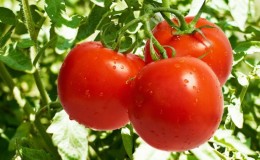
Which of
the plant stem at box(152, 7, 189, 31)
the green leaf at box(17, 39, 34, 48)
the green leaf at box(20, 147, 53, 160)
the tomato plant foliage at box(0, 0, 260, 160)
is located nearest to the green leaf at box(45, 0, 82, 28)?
the tomato plant foliage at box(0, 0, 260, 160)

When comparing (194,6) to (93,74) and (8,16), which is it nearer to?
(93,74)

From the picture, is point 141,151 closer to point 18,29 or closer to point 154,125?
point 154,125

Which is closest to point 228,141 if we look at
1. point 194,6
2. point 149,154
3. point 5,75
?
point 149,154

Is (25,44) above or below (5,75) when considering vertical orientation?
above

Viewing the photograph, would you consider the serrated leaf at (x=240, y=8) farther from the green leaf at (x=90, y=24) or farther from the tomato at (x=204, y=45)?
the green leaf at (x=90, y=24)

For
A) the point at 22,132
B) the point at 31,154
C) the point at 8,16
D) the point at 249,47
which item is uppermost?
the point at 8,16

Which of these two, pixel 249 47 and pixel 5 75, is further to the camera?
pixel 5 75

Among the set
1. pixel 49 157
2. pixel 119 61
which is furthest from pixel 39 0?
pixel 119 61

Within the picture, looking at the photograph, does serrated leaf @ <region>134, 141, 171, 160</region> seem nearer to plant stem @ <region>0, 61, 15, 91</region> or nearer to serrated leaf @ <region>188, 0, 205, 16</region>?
serrated leaf @ <region>188, 0, 205, 16</region>
